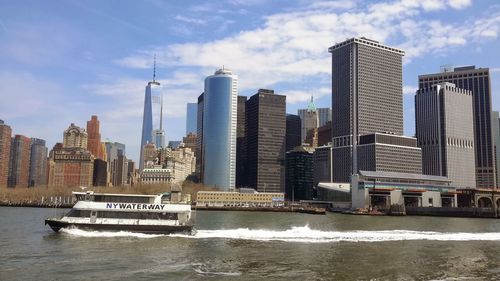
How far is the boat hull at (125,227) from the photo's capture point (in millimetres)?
69438

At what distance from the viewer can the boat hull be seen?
69438 millimetres

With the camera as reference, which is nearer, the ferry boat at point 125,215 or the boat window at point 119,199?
the ferry boat at point 125,215

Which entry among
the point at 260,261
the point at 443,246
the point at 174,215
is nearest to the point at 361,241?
the point at 443,246

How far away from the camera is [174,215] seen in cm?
7162

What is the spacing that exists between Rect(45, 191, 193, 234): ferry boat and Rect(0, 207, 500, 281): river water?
192 cm

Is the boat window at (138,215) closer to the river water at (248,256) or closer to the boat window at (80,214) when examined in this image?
the boat window at (80,214)

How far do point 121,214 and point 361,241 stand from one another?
32896mm

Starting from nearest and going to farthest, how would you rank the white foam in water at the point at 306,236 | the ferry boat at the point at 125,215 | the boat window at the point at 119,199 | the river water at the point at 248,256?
the river water at the point at 248,256, the white foam in water at the point at 306,236, the ferry boat at the point at 125,215, the boat window at the point at 119,199

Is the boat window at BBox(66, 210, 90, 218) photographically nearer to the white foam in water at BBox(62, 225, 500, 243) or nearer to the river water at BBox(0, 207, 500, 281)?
the white foam in water at BBox(62, 225, 500, 243)

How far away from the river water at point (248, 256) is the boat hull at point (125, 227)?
4.94 feet

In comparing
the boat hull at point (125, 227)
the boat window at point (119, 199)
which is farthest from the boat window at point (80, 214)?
the boat window at point (119, 199)

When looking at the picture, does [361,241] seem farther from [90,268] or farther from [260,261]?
[90,268]

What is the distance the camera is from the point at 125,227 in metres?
69.8

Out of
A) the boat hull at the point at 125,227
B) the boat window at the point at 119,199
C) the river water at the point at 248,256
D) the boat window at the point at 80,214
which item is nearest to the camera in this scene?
the river water at the point at 248,256
